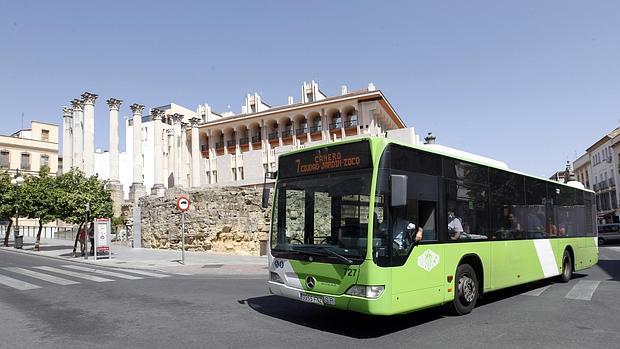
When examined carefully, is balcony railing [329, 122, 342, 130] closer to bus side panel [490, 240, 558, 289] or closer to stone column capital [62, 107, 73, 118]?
stone column capital [62, 107, 73, 118]

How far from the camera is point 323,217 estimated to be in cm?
669

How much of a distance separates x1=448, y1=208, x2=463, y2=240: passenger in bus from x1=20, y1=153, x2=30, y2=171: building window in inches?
2840

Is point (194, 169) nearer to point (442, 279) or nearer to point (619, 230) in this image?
point (619, 230)

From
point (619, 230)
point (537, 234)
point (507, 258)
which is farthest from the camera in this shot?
point (619, 230)

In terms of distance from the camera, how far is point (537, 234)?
9992 millimetres

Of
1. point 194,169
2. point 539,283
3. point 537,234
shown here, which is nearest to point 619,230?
point 539,283

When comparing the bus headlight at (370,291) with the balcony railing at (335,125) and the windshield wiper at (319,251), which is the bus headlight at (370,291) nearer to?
the windshield wiper at (319,251)

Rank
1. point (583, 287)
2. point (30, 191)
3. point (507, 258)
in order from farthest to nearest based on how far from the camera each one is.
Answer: point (30, 191) → point (583, 287) → point (507, 258)

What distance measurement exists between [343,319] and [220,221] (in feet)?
57.1

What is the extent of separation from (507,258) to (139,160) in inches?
1912

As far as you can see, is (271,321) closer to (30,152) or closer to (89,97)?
(89,97)

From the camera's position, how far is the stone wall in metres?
23.1

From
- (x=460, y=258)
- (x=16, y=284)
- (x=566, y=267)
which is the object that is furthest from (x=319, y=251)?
(x=16, y=284)

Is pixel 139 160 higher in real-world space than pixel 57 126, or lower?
lower
